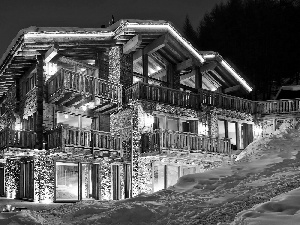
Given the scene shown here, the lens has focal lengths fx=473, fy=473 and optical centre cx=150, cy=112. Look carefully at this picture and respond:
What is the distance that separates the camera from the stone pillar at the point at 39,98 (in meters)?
24.4

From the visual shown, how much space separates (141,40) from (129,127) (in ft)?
16.3

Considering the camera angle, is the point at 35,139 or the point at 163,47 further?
the point at 163,47

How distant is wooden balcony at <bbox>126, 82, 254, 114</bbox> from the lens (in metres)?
26.2

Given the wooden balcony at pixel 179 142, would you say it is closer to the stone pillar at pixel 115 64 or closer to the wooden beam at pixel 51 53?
the stone pillar at pixel 115 64

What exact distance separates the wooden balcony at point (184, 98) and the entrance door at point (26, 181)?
6.51 metres

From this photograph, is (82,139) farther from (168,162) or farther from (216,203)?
(216,203)

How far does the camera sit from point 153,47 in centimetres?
2838

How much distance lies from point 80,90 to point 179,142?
6.24 m

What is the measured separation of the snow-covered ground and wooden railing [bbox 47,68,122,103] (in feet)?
28.5

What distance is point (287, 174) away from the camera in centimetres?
1530

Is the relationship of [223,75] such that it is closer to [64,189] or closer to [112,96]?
[112,96]

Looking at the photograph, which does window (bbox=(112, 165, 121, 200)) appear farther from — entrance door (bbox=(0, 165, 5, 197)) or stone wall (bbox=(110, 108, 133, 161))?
entrance door (bbox=(0, 165, 5, 197))

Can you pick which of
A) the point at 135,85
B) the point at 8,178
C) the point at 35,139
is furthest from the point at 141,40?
Answer: the point at 8,178

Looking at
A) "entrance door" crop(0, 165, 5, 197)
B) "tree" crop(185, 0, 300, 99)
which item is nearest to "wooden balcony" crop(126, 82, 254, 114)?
"entrance door" crop(0, 165, 5, 197)
